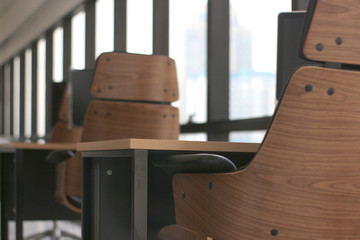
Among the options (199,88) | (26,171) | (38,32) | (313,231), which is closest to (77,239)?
(26,171)

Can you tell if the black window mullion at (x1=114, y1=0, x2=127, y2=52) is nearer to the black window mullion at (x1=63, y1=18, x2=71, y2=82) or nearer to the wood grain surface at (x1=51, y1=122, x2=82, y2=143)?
the wood grain surface at (x1=51, y1=122, x2=82, y2=143)

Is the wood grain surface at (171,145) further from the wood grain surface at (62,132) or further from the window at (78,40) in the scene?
the window at (78,40)

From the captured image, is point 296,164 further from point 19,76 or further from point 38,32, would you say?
point 19,76

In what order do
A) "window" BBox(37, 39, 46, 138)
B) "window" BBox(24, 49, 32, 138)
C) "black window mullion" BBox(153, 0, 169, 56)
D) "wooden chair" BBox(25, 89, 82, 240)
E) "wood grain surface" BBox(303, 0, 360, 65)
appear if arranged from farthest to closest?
"window" BBox(24, 49, 32, 138) → "window" BBox(37, 39, 46, 138) → "black window mullion" BBox(153, 0, 169, 56) → "wooden chair" BBox(25, 89, 82, 240) → "wood grain surface" BBox(303, 0, 360, 65)

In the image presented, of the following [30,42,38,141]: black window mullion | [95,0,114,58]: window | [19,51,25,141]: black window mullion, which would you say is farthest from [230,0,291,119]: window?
[19,51,25,141]: black window mullion

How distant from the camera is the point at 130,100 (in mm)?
2857

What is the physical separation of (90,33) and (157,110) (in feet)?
15.2

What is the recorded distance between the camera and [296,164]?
129 cm

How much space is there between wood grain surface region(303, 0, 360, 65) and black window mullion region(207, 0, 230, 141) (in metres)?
2.87

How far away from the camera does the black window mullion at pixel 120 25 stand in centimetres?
618

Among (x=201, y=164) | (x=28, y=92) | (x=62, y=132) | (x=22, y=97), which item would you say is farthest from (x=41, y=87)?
(x=201, y=164)

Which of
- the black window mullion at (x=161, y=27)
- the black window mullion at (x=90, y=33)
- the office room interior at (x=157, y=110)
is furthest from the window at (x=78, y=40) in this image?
the black window mullion at (x=161, y=27)

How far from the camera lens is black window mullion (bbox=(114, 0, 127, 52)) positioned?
618 centimetres

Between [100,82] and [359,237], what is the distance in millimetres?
1707
